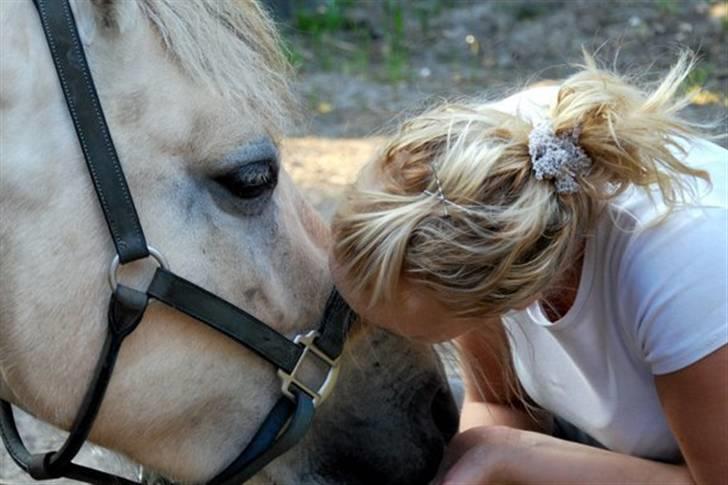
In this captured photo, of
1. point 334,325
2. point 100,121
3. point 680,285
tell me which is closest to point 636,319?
point 680,285

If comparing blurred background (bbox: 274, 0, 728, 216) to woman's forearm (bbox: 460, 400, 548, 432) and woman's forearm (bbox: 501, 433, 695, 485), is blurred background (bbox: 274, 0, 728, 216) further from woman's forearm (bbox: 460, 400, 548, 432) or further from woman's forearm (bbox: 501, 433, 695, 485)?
woman's forearm (bbox: 501, 433, 695, 485)

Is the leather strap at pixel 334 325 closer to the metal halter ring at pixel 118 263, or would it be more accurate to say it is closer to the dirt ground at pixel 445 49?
the metal halter ring at pixel 118 263

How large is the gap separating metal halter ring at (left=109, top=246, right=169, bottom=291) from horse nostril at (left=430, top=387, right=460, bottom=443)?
22.4 inches

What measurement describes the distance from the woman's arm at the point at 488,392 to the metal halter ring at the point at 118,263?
0.71 m

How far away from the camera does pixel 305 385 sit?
6.37ft

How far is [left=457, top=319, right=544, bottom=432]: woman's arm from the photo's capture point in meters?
2.31

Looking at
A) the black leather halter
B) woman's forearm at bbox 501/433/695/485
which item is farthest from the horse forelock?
woman's forearm at bbox 501/433/695/485

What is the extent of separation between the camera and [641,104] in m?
1.88

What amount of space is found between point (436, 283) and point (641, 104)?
42 cm

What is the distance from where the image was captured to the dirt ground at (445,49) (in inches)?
191

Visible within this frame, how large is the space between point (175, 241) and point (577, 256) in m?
0.66

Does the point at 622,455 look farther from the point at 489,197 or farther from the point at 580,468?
the point at 489,197

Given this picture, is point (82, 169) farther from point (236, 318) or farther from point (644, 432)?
point (644, 432)

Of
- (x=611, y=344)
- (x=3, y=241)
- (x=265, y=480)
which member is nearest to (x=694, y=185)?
(x=611, y=344)
